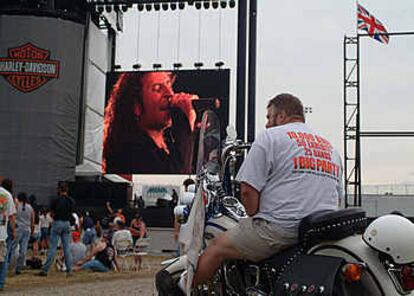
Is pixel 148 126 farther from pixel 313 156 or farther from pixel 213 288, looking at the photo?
pixel 313 156

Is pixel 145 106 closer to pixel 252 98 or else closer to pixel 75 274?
pixel 252 98

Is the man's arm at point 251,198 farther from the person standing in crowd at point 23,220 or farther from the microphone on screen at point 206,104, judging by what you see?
the microphone on screen at point 206,104

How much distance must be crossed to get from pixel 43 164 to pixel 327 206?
2148 centimetres

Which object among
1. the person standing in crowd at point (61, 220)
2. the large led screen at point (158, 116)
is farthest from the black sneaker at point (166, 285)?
the large led screen at point (158, 116)

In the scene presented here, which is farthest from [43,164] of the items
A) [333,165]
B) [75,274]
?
[333,165]

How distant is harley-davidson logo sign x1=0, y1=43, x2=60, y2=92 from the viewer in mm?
24516

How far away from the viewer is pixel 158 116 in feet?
78.7

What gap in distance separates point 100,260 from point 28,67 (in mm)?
13158

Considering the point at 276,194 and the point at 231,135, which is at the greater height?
the point at 231,135

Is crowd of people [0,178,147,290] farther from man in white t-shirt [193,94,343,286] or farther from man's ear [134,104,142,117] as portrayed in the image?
man's ear [134,104,142,117]

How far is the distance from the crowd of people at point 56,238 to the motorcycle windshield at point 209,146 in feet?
18.0

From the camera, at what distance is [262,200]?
337cm

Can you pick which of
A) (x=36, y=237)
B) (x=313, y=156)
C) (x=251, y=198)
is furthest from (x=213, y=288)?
(x=36, y=237)

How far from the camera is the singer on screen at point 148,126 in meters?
23.7
